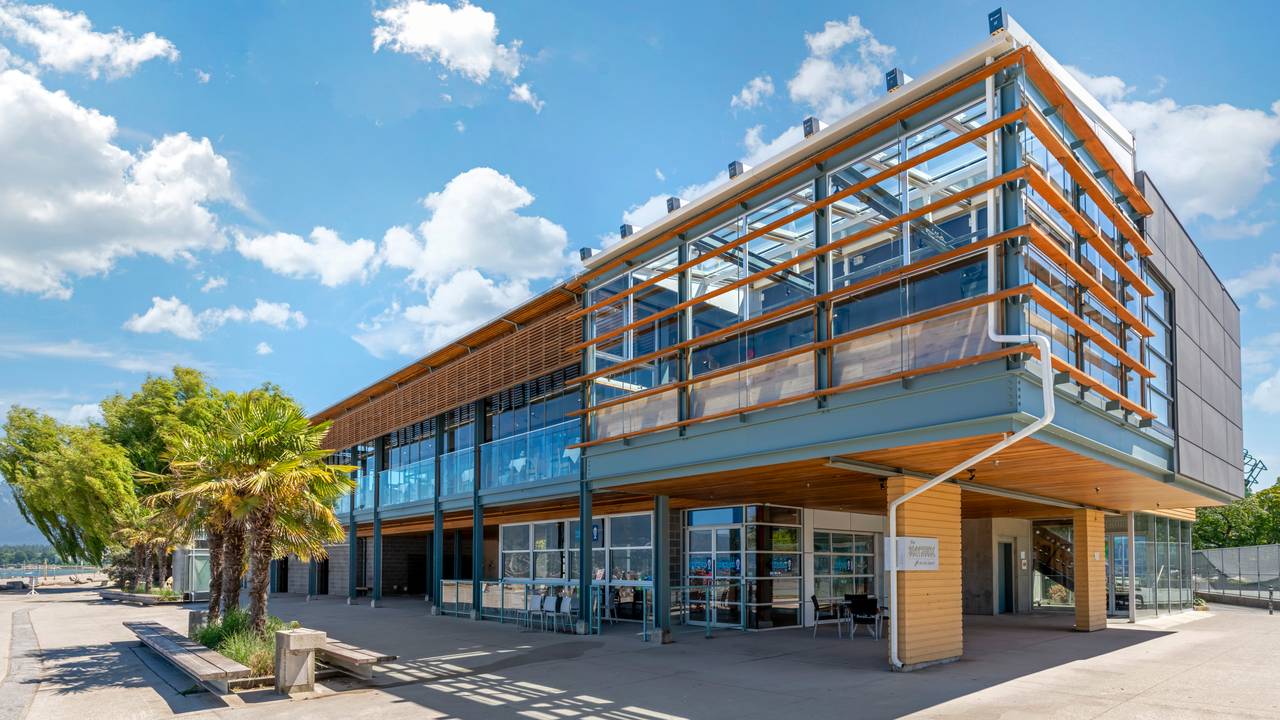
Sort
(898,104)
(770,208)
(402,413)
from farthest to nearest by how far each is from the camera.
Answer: (402,413)
(770,208)
(898,104)

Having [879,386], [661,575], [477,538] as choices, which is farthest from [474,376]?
[879,386]

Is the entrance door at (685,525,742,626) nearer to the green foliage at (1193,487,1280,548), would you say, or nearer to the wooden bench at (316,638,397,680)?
the wooden bench at (316,638,397,680)

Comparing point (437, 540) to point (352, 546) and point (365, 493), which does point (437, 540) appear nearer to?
point (365, 493)

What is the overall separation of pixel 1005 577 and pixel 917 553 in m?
14.9

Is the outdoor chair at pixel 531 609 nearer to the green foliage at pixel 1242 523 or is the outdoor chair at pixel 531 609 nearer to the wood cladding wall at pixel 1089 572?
the wood cladding wall at pixel 1089 572

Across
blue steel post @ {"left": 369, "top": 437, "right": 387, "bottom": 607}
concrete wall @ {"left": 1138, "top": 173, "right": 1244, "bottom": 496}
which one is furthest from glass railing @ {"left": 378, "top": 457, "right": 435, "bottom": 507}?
concrete wall @ {"left": 1138, "top": 173, "right": 1244, "bottom": 496}

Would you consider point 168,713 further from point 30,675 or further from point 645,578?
point 645,578

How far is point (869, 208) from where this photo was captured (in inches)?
518

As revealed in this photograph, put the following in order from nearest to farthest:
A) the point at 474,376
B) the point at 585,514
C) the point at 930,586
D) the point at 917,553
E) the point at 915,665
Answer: the point at 915,665
the point at 917,553
the point at 930,586
the point at 585,514
the point at 474,376

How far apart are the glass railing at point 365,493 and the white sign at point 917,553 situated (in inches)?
826

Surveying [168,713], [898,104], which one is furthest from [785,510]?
[168,713]

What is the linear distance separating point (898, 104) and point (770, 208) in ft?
9.59

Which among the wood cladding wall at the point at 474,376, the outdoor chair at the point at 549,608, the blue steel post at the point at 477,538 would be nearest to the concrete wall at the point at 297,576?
the wood cladding wall at the point at 474,376

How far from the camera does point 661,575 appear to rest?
57.0 feet
